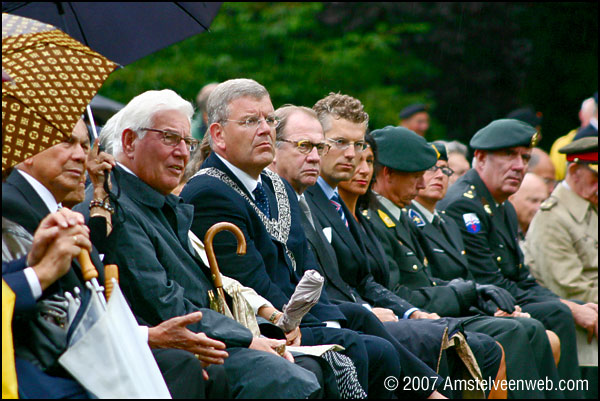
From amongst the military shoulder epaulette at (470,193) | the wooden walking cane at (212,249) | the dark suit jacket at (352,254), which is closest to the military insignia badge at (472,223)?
the military shoulder epaulette at (470,193)

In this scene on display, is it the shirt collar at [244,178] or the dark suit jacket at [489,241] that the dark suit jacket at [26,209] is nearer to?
the shirt collar at [244,178]

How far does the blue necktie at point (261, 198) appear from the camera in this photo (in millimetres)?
5531

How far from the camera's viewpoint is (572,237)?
9055 mm

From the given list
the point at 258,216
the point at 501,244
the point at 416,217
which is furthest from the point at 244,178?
the point at 501,244

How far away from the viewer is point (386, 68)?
1588 centimetres

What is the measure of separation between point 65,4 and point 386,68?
33.7 feet

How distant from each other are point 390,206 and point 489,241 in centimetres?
147

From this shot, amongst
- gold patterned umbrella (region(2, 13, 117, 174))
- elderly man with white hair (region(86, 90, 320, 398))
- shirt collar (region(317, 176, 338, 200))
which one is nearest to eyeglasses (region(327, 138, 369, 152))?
shirt collar (region(317, 176, 338, 200))

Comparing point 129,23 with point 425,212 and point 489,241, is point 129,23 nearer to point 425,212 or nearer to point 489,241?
point 425,212

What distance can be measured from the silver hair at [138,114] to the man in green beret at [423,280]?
2494 millimetres

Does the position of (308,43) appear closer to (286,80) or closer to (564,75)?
(286,80)

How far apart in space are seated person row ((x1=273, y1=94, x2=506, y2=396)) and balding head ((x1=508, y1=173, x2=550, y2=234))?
396 centimetres

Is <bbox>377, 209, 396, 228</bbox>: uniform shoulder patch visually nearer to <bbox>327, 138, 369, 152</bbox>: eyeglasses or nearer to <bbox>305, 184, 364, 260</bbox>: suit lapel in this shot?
<bbox>327, 138, 369, 152</bbox>: eyeglasses

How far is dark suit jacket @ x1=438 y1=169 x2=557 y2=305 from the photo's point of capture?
8320 millimetres
